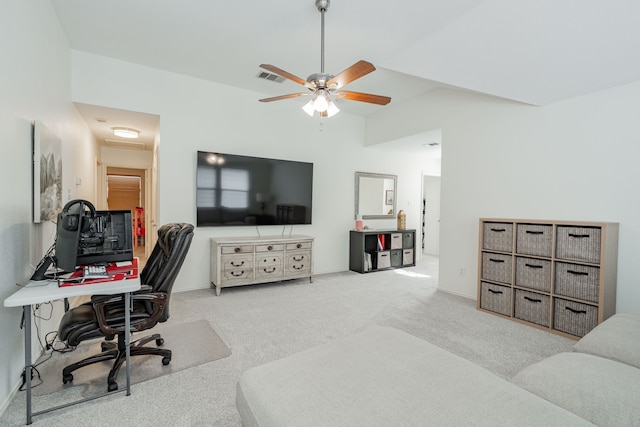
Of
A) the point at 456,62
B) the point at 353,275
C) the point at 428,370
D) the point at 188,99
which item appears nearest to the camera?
the point at 428,370

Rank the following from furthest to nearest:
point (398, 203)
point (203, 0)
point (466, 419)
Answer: point (398, 203), point (203, 0), point (466, 419)

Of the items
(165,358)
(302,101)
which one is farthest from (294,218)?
(165,358)

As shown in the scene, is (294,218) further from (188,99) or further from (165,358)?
(165,358)

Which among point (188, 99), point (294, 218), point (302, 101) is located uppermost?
point (302, 101)

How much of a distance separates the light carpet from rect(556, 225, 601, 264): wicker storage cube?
3166mm

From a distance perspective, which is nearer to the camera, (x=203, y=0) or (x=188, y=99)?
(x=203, y=0)

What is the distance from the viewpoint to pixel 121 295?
193 centimetres

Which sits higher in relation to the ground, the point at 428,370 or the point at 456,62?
the point at 456,62

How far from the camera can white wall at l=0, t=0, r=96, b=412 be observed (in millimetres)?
1702

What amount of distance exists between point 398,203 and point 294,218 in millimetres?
2462

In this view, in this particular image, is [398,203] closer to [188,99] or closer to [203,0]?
[188,99]

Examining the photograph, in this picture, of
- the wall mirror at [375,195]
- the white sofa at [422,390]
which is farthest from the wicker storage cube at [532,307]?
the wall mirror at [375,195]

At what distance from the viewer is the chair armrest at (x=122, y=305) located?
1827 mm

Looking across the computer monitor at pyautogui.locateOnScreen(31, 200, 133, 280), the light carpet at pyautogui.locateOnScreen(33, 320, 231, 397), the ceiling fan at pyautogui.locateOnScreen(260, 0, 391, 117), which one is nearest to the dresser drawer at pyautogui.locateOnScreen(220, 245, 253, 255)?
the light carpet at pyautogui.locateOnScreen(33, 320, 231, 397)
